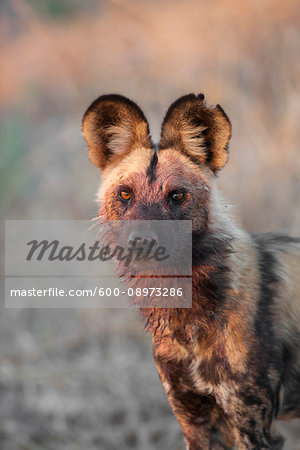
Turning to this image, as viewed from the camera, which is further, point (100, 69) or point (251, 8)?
point (100, 69)

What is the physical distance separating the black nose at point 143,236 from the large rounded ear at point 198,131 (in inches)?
21.6

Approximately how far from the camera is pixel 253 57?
614 centimetres

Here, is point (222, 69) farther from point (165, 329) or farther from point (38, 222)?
point (165, 329)

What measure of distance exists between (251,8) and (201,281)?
4.20 meters

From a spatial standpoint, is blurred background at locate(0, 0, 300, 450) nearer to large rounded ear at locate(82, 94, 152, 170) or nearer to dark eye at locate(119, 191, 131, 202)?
large rounded ear at locate(82, 94, 152, 170)

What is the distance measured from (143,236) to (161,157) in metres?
0.52

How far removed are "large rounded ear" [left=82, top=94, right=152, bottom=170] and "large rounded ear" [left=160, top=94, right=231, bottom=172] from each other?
0.13 meters

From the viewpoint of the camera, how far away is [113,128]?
3021 mm

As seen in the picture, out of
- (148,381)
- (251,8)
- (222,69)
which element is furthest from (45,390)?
(251,8)

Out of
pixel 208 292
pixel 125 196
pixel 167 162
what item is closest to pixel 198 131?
pixel 167 162

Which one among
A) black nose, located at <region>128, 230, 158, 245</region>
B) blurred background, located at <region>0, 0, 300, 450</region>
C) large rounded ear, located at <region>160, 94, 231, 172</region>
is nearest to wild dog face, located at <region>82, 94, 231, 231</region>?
large rounded ear, located at <region>160, 94, 231, 172</region>

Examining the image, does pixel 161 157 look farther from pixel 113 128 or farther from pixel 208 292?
pixel 208 292

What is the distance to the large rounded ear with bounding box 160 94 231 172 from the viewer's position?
9.21 feet

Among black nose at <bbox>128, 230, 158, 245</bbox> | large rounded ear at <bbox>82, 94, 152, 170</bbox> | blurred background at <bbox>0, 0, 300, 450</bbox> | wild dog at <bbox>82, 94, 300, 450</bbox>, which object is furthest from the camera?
blurred background at <bbox>0, 0, 300, 450</bbox>
